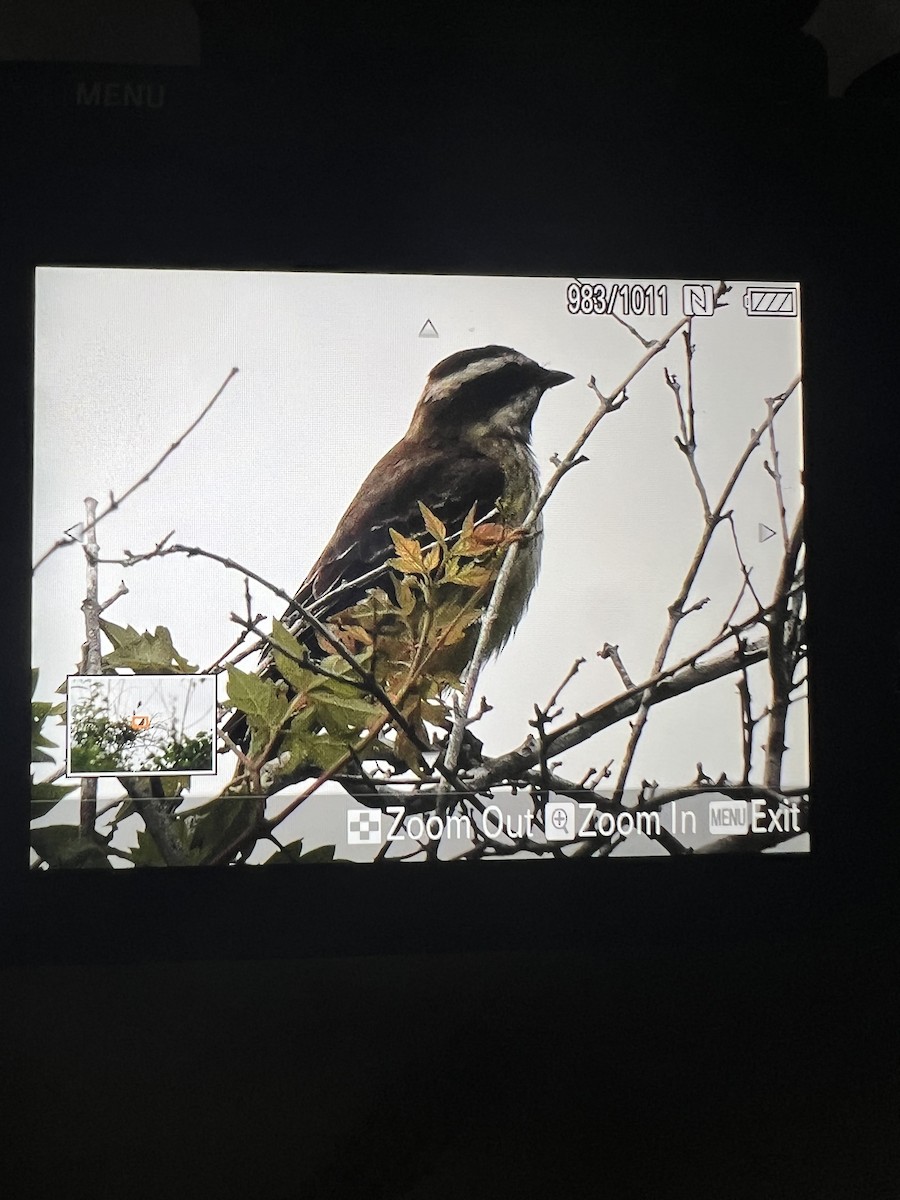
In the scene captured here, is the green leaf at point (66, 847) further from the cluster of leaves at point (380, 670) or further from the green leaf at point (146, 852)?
the cluster of leaves at point (380, 670)

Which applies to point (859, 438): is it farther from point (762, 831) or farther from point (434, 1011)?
point (434, 1011)

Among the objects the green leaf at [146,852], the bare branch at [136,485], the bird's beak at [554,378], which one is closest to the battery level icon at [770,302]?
the bird's beak at [554,378]

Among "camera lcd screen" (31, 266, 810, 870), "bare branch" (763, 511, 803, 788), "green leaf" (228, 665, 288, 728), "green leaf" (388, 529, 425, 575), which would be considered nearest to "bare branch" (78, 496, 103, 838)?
"camera lcd screen" (31, 266, 810, 870)

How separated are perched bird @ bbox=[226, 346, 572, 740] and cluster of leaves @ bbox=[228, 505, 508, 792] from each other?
0.01 meters

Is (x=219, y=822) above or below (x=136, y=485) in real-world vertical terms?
below

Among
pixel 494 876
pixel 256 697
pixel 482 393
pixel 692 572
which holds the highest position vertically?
pixel 482 393

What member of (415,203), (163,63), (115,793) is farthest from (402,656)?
(163,63)

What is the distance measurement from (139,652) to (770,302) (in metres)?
0.61

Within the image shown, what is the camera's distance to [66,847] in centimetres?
76

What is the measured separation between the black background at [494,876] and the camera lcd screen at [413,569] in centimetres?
3

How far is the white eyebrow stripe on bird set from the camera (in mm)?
786

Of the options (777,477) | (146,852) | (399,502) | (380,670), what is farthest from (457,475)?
(146,852)

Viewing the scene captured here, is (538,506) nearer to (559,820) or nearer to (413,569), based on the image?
(413,569)

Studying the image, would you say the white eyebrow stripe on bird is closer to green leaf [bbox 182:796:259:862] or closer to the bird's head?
the bird's head
